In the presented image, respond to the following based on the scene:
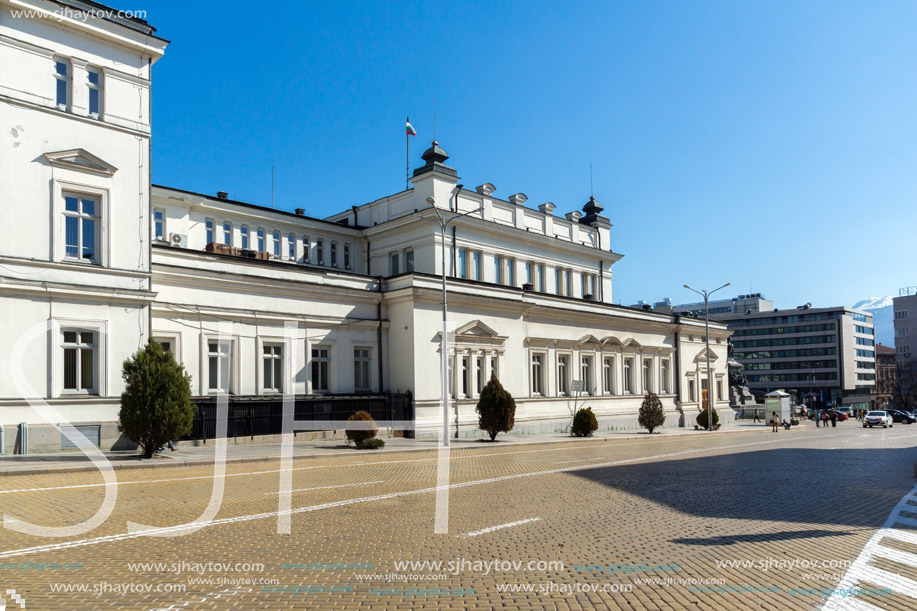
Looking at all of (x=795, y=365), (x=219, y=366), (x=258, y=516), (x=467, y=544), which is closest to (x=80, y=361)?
(x=219, y=366)

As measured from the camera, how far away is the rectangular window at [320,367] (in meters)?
31.7

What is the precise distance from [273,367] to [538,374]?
1701 centimetres

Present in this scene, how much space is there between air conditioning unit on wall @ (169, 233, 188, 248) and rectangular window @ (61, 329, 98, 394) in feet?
33.1

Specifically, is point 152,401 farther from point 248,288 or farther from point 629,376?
point 629,376

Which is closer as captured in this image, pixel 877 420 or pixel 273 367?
pixel 273 367

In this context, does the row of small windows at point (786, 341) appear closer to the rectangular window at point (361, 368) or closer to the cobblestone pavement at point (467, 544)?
the rectangular window at point (361, 368)

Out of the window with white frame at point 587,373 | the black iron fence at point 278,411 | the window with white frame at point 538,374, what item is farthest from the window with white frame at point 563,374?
the black iron fence at point 278,411

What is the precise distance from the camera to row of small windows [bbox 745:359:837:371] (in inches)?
5214

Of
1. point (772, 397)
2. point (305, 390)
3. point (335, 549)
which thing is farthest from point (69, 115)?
point (772, 397)

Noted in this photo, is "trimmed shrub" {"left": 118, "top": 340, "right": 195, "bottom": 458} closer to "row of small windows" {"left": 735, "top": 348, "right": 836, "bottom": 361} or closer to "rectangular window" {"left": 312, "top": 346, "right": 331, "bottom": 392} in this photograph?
"rectangular window" {"left": 312, "top": 346, "right": 331, "bottom": 392}

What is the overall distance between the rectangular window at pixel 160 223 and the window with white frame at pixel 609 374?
28.3 m

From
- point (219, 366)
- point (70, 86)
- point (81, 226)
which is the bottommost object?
point (219, 366)

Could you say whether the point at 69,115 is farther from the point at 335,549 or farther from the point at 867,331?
the point at 867,331

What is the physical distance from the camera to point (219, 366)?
2828 cm
